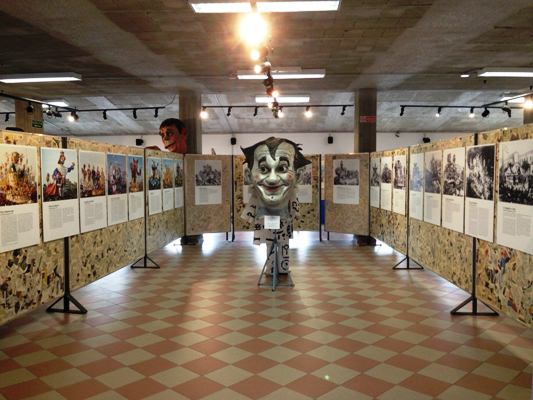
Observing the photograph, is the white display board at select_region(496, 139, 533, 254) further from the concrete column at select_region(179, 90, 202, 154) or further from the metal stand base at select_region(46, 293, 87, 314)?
the concrete column at select_region(179, 90, 202, 154)

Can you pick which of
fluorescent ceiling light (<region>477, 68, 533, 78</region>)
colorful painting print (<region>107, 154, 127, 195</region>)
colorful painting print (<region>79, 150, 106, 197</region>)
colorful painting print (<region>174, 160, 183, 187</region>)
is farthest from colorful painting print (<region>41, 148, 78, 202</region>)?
fluorescent ceiling light (<region>477, 68, 533, 78</region>)

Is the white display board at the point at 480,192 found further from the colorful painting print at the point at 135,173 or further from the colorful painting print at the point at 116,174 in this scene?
the colorful painting print at the point at 135,173

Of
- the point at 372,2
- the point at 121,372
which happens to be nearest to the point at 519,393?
the point at 121,372

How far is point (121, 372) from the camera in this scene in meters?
3.82

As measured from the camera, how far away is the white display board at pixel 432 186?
5.98 metres

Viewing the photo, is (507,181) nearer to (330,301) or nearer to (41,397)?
(330,301)

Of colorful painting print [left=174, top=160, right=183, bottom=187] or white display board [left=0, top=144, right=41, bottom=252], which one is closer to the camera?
white display board [left=0, top=144, right=41, bottom=252]

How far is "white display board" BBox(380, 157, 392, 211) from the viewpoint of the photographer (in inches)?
333

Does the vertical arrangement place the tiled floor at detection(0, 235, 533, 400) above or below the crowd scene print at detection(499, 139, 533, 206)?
below

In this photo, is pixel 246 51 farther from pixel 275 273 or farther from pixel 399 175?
pixel 275 273

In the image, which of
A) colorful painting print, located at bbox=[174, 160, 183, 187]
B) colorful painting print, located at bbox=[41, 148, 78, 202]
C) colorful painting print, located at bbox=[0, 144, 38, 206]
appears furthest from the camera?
colorful painting print, located at bbox=[174, 160, 183, 187]

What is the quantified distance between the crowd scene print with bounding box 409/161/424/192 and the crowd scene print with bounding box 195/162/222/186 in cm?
481

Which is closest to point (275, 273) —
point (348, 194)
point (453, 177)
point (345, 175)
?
point (453, 177)

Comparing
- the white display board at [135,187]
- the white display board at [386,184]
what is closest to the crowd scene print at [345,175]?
the white display board at [386,184]
